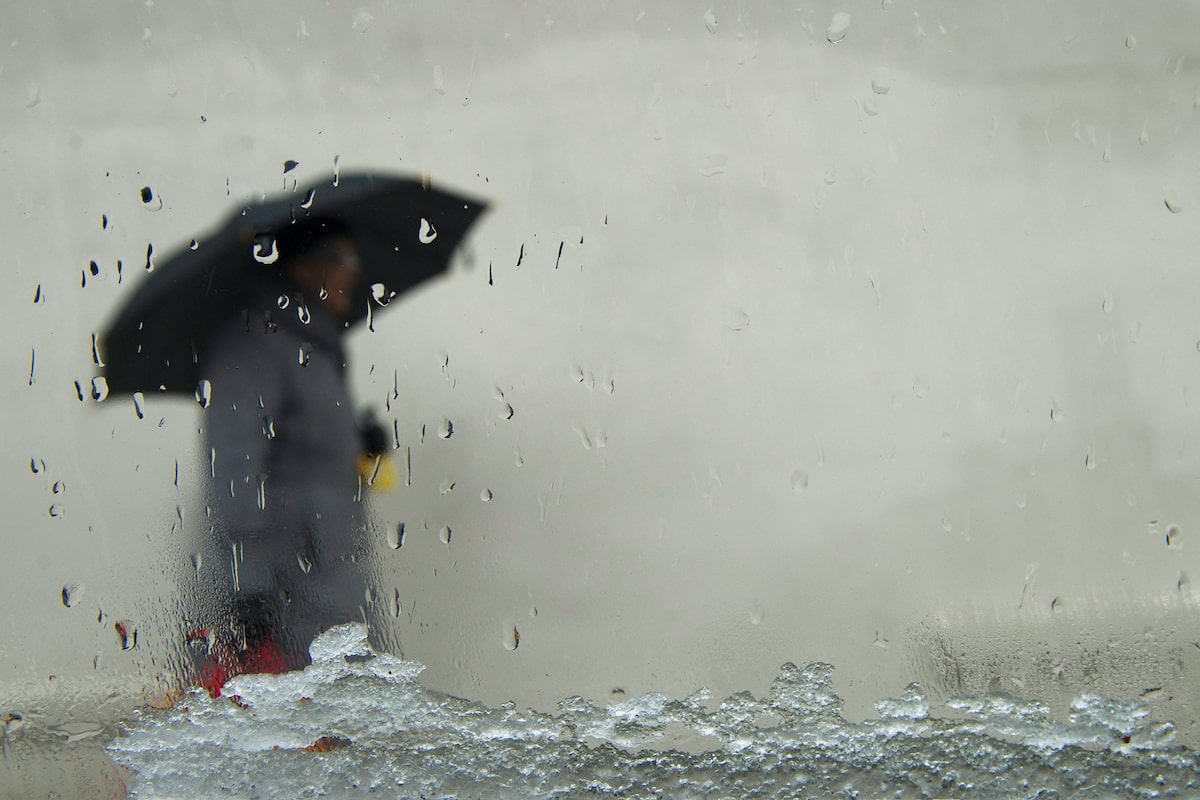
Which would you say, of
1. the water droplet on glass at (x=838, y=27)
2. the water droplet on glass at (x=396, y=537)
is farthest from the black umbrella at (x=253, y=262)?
the water droplet on glass at (x=838, y=27)

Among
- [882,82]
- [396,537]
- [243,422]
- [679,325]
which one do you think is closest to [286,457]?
[243,422]

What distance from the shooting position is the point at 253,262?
4.53 feet

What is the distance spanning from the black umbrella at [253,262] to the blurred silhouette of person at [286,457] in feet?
0.07

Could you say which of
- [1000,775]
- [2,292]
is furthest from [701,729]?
[2,292]

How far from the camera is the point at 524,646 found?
1.36 meters

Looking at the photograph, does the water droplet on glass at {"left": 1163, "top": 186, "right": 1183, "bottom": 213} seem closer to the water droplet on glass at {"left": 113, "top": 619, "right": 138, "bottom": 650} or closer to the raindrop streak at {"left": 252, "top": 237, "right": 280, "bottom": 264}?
the raindrop streak at {"left": 252, "top": 237, "right": 280, "bottom": 264}

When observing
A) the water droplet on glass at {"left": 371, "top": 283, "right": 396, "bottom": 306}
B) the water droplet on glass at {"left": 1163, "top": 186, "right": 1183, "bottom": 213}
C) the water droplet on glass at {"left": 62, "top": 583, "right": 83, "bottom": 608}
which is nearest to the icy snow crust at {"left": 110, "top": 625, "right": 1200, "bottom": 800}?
the water droplet on glass at {"left": 62, "top": 583, "right": 83, "bottom": 608}

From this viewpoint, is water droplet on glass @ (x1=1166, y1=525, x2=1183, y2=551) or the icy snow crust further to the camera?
water droplet on glass @ (x1=1166, y1=525, x2=1183, y2=551)

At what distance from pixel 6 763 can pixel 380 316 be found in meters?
0.88

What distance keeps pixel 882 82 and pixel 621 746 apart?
1117 millimetres

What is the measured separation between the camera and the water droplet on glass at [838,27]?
1429 mm

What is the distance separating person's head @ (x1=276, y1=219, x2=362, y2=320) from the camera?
1.37 meters

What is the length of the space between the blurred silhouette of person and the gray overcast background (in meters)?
0.05

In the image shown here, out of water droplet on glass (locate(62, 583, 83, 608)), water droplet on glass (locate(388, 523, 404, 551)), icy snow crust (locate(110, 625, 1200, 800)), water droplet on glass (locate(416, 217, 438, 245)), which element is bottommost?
icy snow crust (locate(110, 625, 1200, 800))
